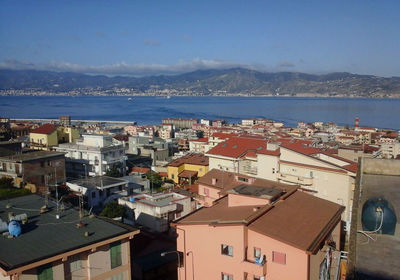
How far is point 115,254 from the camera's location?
188 inches

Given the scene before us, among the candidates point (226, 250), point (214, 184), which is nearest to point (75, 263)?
point (226, 250)

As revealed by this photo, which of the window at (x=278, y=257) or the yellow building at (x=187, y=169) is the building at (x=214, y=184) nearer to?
the window at (x=278, y=257)

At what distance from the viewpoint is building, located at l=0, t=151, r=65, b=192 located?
1245 cm

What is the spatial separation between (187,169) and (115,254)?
43.4 ft

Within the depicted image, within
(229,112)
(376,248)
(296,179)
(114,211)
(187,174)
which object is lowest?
(229,112)

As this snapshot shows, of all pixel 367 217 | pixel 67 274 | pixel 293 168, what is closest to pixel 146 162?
pixel 293 168

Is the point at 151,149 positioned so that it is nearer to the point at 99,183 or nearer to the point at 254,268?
the point at 99,183

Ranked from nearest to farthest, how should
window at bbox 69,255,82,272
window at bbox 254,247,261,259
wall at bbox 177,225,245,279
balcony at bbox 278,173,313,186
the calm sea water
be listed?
window at bbox 69,255,82,272, window at bbox 254,247,261,259, wall at bbox 177,225,245,279, balcony at bbox 278,173,313,186, the calm sea water

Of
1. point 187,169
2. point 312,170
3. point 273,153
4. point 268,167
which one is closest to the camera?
point 312,170

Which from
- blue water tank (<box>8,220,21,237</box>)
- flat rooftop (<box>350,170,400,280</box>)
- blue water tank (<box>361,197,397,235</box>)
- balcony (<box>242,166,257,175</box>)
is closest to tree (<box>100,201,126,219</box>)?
blue water tank (<box>8,220,21,237</box>)

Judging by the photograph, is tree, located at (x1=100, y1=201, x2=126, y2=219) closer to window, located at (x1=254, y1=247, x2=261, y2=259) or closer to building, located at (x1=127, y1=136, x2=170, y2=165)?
window, located at (x1=254, y1=247, x2=261, y2=259)

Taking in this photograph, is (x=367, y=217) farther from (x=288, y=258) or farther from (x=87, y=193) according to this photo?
(x=87, y=193)

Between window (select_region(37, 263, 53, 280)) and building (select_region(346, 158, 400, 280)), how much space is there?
10.4ft

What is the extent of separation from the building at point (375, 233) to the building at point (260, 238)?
127cm
